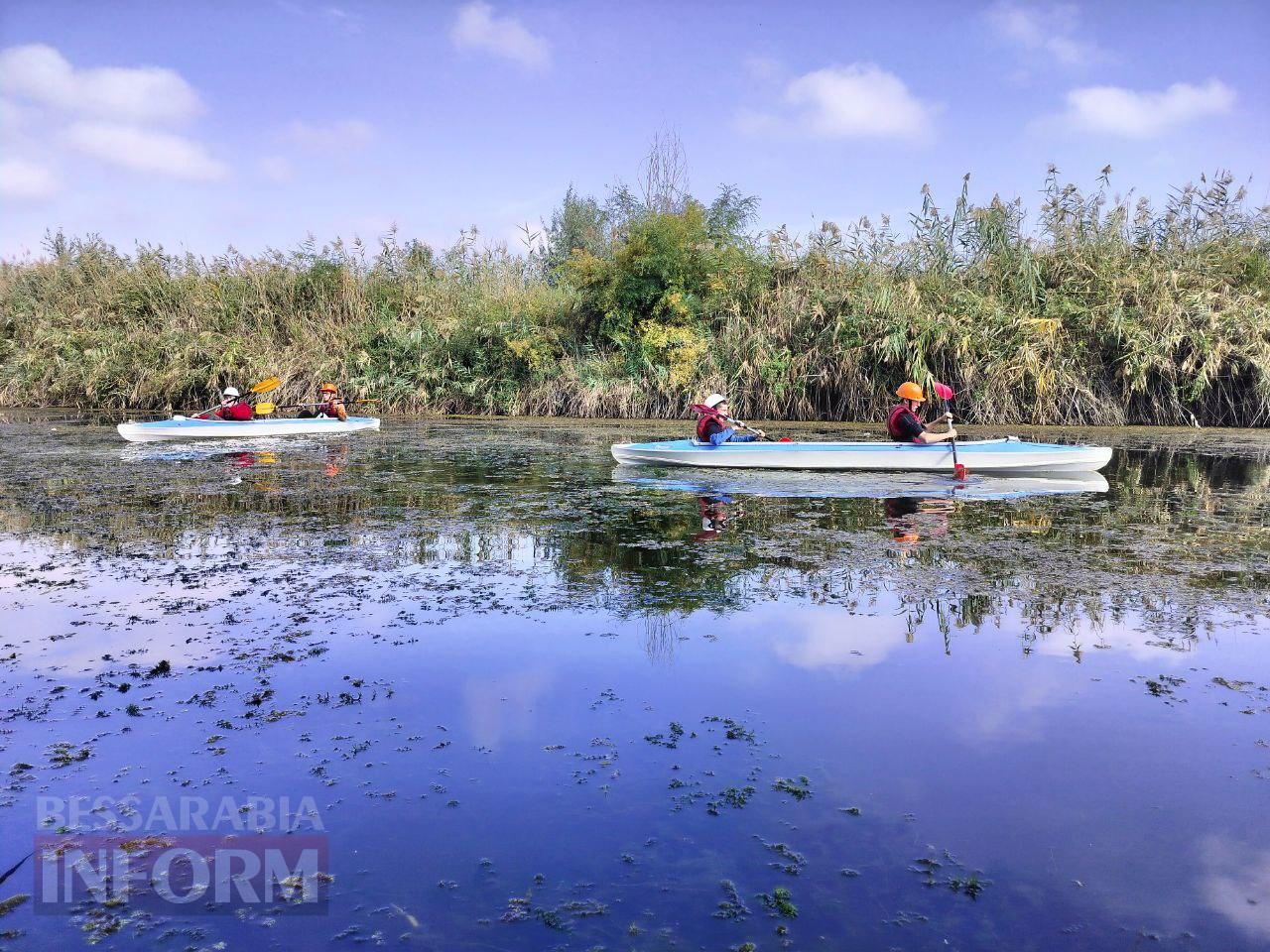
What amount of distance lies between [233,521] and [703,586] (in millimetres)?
3781

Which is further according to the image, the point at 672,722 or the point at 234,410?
the point at 234,410

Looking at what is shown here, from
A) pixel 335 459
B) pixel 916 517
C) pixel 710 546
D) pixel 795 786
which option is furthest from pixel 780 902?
pixel 335 459

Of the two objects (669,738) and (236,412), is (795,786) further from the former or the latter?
(236,412)

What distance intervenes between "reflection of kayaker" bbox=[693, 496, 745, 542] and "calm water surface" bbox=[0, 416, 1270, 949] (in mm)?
105

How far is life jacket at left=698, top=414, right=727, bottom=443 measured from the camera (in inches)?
419

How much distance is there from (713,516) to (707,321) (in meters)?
11.6

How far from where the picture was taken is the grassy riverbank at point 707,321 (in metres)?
16.1

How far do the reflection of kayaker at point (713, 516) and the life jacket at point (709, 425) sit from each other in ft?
6.34

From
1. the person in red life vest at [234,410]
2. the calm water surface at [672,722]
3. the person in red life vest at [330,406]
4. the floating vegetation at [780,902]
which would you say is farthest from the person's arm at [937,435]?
the person in red life vest at [234,410]

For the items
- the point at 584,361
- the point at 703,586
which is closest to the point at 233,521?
the point at 703,586

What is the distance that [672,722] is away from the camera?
11.4ft

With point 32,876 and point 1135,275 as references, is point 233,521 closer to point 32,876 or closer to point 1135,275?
point 32,876

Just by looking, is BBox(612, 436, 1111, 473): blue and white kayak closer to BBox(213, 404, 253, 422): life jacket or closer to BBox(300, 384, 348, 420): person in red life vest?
BBox(300, 384, 348, 420): person in red life vest

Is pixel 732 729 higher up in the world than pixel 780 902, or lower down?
higher up
